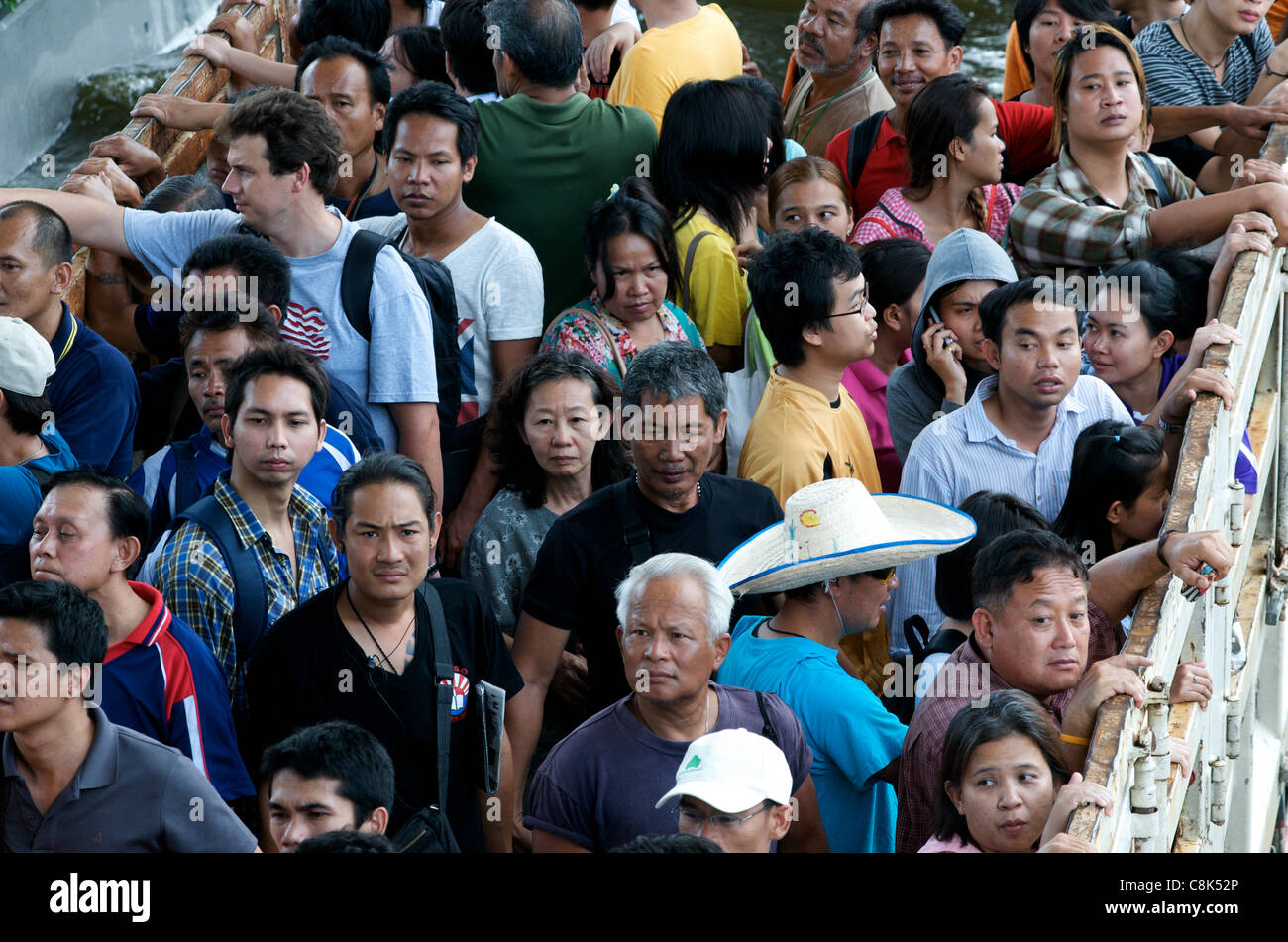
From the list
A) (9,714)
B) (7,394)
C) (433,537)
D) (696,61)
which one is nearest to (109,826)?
(9,714)

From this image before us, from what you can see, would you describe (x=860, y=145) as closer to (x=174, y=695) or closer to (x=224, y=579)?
(x=224, y=579)

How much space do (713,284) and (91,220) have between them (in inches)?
78.8

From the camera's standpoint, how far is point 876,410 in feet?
17.5

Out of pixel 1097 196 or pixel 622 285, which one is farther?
pixel 1097 196

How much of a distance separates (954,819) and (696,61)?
3.63 meters

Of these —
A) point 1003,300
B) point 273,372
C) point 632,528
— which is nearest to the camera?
point 273,372

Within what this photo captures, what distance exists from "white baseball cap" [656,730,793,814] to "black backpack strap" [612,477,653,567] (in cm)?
92

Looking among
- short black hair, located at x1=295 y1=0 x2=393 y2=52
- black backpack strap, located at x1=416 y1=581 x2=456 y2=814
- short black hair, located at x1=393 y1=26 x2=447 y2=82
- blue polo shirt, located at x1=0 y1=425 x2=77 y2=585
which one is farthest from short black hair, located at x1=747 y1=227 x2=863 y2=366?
short black hair, located at x1=295 y1=0 x2=393 y2=52

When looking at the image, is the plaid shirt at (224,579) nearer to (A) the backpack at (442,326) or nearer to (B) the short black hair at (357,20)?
(A) the backpack at (442,326)

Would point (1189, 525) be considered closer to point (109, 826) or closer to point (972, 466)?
point (972, 466)

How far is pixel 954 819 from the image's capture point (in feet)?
11.3

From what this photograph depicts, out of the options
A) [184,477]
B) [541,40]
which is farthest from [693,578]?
[541,40]

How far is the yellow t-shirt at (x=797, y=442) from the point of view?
459 cm

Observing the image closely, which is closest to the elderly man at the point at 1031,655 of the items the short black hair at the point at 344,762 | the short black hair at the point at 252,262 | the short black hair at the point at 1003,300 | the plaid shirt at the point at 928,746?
the plaid shirt at the point at 928,746
